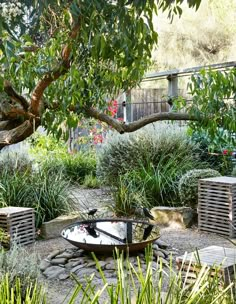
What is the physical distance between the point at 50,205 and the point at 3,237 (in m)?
0.98

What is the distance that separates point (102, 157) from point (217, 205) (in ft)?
9.57

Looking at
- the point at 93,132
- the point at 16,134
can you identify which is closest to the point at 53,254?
the point at 16,134

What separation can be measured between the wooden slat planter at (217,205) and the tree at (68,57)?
2.50 meters

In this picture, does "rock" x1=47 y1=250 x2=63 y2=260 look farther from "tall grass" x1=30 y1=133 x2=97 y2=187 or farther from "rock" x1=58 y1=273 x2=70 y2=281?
"tall grass" x1=30 y1=133 x2=97 y2=187

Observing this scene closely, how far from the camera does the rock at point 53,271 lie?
3.97 metres

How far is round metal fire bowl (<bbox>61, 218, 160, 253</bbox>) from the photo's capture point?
4.13m

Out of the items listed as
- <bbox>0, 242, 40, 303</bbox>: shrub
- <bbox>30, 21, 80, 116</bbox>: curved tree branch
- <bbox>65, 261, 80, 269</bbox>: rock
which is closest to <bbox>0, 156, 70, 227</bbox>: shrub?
<bbox>65, 261, 80, 269</bbox>: rock

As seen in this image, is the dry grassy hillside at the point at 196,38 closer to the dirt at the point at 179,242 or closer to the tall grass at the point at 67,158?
the tall grass at the point at 67,158

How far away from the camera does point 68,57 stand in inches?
98.2

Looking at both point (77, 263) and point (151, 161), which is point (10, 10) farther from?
point (151, 161)

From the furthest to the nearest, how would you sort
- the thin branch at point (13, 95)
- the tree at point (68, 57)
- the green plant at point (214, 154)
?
the green plant at point (214, 154) < the thin branch at point (13, 95) < the tree at point (68, 57)

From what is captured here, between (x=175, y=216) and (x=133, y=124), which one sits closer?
(x=133, y=124)

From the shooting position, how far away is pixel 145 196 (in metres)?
6.33

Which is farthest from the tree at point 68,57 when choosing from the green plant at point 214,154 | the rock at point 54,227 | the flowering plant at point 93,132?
the flowering plant at point 93,132
